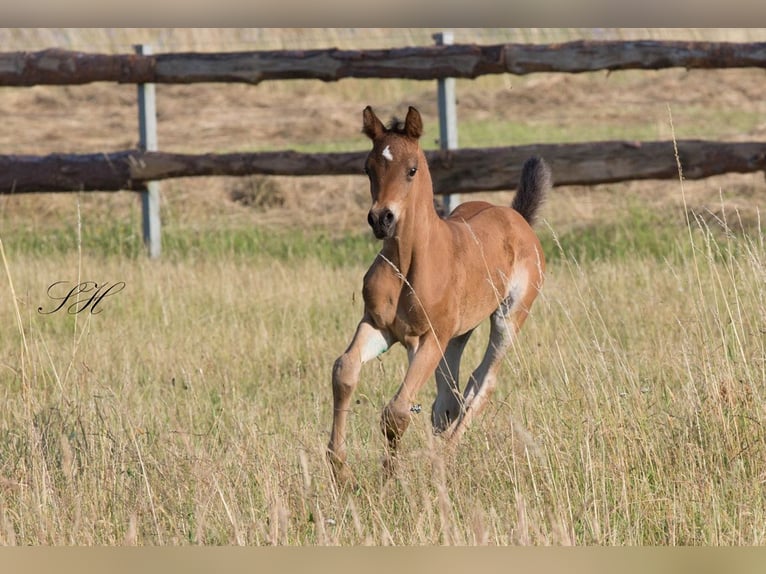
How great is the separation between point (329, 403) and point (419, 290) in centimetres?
114

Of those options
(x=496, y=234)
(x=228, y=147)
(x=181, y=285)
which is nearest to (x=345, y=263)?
(x=181, y=285)

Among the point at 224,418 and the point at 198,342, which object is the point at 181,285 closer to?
the point at 198,342

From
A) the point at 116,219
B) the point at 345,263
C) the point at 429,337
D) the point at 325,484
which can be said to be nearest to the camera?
the point at 325,484

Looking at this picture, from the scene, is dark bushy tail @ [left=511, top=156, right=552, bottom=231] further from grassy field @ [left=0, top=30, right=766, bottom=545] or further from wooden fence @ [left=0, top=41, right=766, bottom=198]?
wooden fence @ [left=0, top=41, right=766, bottom=198]

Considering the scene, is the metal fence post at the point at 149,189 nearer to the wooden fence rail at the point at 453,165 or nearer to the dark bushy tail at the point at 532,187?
the wooden fence rail at the point at 453,165

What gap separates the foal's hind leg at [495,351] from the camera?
5.46m

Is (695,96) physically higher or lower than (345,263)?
higher

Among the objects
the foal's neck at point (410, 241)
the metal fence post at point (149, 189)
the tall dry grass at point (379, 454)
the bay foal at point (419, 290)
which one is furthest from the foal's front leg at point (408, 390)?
the metal fence post at point (149, 189)

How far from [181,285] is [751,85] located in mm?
13099

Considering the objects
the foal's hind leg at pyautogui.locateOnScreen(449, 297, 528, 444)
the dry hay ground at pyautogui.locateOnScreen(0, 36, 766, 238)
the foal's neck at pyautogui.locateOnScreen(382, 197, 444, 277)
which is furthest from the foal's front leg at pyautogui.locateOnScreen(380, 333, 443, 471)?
the dry hay ground at pyautogui.locateOnScreen(0, 36, 766, 238)

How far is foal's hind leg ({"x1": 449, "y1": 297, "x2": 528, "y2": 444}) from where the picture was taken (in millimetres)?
5456

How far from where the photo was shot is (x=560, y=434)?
14.2 ft

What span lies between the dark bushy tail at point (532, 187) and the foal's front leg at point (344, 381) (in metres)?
1.78

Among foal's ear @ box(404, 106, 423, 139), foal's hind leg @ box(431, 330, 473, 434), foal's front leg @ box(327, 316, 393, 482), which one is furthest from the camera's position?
foal's hind leg @ box(431, 330, 473, 434)
